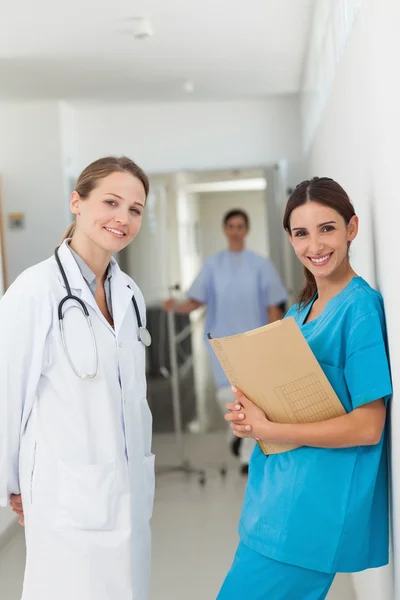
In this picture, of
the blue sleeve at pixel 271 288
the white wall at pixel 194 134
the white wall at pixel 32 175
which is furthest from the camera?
the white wall at pixel 194 134

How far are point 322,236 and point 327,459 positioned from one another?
1.54 ft

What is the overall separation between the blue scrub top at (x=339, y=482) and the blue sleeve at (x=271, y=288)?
3.28 meters

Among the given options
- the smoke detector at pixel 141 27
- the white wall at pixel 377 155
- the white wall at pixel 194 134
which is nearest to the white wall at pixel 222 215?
the white wall at pixel 194 134

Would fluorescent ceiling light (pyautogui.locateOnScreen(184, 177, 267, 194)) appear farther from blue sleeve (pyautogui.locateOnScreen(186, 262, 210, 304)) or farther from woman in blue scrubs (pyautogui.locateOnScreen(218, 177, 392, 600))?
woman in blue scrubs (pyautogui.locateOnScreen(218, 177, 392, 600))

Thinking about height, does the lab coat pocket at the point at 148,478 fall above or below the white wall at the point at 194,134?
below

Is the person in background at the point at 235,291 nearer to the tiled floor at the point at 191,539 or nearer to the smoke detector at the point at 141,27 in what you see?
the tiled floor at the point at 191,539

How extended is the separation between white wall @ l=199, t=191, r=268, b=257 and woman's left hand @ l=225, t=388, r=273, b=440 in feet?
28.0

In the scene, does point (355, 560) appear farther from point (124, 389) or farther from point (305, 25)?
point (305, 25)

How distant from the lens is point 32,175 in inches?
229

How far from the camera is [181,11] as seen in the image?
3643mm

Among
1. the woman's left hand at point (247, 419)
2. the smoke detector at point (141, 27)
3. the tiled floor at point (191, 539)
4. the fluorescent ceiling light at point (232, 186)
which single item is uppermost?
the smoke detector at point (141, 27)

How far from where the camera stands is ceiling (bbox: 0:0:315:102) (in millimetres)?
3613

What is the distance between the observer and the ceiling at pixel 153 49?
361 cm

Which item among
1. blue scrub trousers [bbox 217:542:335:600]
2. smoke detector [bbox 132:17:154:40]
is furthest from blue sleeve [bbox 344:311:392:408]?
smoke detector [bbox 132:17:154:40]
